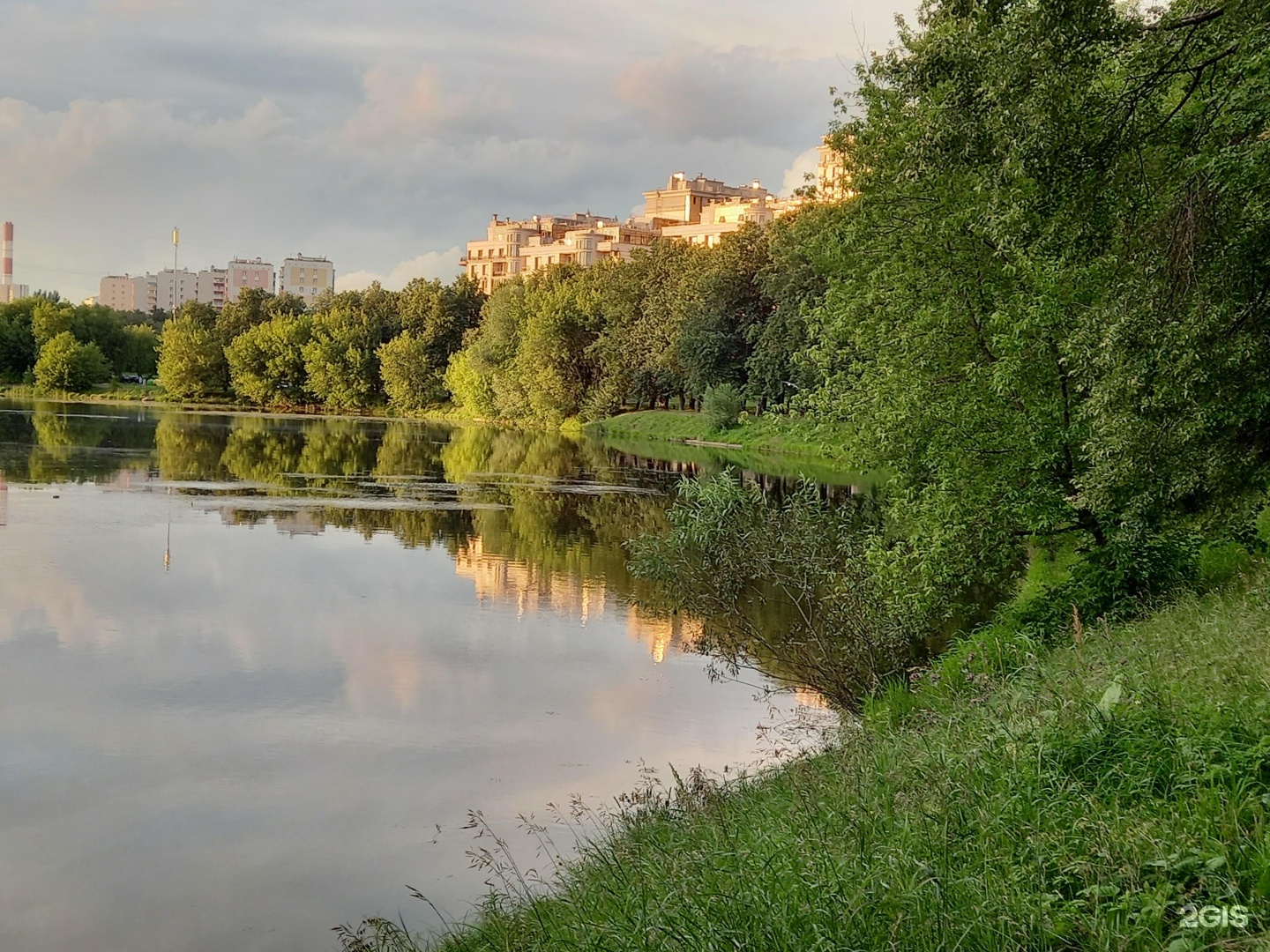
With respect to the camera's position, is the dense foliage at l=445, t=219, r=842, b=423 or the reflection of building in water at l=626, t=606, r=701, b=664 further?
the dense foliage at l=445, t=219, r=842, b=423

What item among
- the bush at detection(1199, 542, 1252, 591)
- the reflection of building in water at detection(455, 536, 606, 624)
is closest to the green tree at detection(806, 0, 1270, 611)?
the bush at detection(1199, 542, 1252, 591)

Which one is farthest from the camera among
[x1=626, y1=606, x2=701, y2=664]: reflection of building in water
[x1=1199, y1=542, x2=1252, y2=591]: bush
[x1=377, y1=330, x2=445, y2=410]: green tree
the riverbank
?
[x1=377, y1=330, x2=445, y2=410]: green tree

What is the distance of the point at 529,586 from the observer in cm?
2470

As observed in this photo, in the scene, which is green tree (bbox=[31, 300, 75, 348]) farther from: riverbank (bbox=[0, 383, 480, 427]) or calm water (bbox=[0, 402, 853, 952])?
calm water (bbox=[0, 402, 853, 952])

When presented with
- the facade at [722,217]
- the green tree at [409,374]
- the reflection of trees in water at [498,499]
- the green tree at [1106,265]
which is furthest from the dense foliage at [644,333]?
the facade at [722,217]

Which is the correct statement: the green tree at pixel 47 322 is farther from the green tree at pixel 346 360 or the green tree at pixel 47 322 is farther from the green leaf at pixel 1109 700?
the green leaf at pixel 1109 700

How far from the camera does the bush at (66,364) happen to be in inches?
4345

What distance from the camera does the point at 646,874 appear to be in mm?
7391

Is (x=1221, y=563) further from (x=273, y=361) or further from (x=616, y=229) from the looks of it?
(x=616, y=229)

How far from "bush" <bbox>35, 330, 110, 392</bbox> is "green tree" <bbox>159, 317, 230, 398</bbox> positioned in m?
6.44

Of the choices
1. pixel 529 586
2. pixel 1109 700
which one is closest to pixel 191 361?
pixel 529 586

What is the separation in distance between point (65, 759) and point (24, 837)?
90.5 inches

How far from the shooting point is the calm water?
10406mm

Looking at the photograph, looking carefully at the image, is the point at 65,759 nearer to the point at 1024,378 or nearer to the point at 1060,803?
the point at 1060,803
